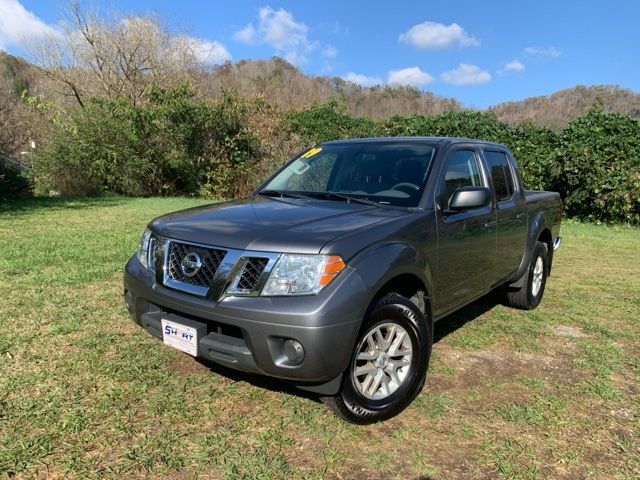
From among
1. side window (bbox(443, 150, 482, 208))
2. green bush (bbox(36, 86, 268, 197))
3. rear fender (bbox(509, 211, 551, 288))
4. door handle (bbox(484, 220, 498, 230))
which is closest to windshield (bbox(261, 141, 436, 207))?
side window (bbox(443, 150, 482, 208))

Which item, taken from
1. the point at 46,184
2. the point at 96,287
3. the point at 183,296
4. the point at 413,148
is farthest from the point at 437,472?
the point at 46,184

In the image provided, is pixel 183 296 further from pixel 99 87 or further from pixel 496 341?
pixel 99 87

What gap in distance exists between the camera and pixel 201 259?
9.19ft

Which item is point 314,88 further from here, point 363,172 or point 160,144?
→ point 363,172

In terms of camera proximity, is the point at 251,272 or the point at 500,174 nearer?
the point at 251,272

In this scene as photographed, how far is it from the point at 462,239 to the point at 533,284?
2.00m

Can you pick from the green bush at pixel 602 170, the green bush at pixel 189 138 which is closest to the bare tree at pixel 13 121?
the green bush at pixel 189 138

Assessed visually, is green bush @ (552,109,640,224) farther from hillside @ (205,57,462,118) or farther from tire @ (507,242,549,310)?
hillside @ (205,57,462,118)

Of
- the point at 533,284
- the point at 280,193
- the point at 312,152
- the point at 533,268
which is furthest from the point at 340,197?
the point at 533,284

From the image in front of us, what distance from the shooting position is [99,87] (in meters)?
28.8

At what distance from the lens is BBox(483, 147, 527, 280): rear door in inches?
172

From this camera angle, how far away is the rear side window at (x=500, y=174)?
14.9ft

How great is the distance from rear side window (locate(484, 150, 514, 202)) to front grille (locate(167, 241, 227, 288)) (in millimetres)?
2791

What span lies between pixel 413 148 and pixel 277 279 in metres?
1.89
